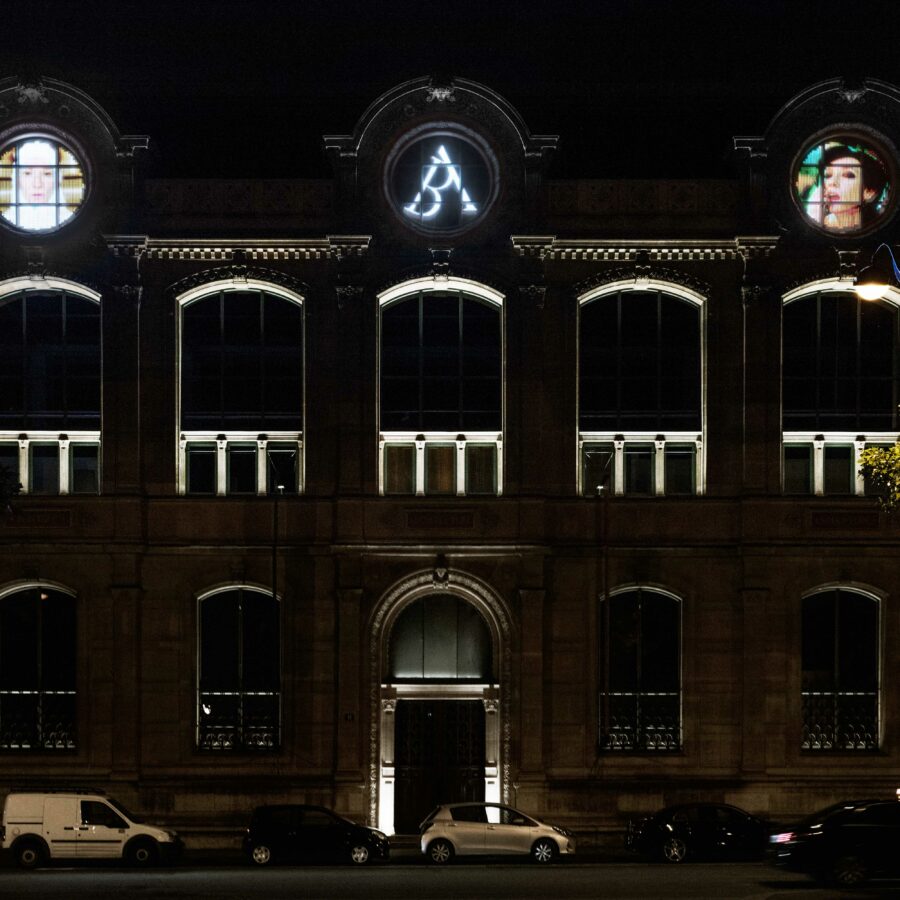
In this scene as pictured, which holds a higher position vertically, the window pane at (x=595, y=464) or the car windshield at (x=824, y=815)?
the window pane at (x=595, y=464)

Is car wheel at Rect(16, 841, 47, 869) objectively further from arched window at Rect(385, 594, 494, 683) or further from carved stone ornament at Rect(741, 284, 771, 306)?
carved stone ornament at Rect(741, 284, 771, 306)

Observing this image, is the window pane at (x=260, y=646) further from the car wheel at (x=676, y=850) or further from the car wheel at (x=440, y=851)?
the car wheel at (x=676, y=850)

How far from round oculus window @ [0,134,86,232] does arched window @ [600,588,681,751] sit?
1768 cm

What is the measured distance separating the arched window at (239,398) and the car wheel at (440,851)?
34.2 feet

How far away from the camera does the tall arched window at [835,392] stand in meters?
43.5

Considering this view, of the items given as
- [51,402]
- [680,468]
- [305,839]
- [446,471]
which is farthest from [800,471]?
[51,402]

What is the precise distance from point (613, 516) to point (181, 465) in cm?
1137

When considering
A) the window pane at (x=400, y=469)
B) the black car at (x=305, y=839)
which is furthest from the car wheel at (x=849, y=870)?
the window pane at (x=400, y=469)

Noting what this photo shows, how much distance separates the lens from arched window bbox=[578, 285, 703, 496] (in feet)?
143

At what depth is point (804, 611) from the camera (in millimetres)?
43188

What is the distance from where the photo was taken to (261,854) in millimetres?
37781

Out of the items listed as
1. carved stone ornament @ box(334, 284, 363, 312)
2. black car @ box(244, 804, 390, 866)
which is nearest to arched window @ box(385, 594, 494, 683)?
black car @ box(244, 804, 390, 866)

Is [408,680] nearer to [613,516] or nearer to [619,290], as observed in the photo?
[613,516]

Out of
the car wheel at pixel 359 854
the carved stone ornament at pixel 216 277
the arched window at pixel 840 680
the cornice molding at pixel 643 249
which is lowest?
the car wheel at pixel 359 854
